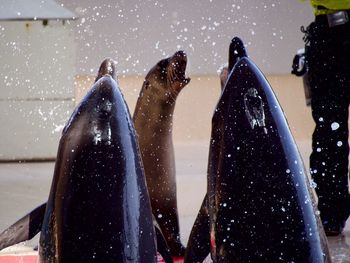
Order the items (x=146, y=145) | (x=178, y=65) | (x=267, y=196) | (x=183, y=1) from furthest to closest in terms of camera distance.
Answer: (x=183, y=1), (x=146, y=145), (x=178, y=65), (x=267, y=196)

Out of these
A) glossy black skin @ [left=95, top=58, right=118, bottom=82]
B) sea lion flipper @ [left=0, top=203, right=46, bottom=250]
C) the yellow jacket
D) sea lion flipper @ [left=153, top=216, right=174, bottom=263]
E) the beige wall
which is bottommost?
the beige wall

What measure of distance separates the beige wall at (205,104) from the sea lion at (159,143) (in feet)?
33.7

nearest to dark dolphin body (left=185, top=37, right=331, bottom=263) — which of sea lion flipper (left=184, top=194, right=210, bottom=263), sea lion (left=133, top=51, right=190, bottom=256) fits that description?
sea lion flipper (left=184, top=194, right=210, bottom=263)

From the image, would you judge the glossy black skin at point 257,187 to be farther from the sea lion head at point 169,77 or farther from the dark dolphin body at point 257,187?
the sea lion head at point 169,77

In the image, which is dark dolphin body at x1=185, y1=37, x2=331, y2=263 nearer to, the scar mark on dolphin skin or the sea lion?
the scar mark on dolphin skin

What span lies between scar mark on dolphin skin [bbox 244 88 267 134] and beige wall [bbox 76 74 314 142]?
11.6 meters

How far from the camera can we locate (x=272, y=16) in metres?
12.8

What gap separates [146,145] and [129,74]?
10.3 meters

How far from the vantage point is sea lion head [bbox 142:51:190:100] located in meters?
2.12

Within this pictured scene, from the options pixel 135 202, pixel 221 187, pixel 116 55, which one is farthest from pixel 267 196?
pixel 116 55

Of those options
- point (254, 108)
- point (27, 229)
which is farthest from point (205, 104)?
point (254, 108)

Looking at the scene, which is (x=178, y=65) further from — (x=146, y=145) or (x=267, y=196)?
(x=267, y=196)

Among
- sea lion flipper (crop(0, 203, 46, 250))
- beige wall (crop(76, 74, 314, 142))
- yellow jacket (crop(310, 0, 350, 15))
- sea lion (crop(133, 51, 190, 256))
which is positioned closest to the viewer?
sea lion flipper (crop(0, 203, 46, 250))

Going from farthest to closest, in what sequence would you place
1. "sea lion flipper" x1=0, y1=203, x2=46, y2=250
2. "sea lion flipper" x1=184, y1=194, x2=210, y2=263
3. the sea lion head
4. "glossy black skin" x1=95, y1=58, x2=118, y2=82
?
the sea lion head
"glossy black skin" x1=95, y1=58, x2=118, y2=82
"sea lion flipper" x1=0, y1=203, x2=46, y2=250
"sea lion flipper" x1=184, y1=194, x2=210, y2=263
